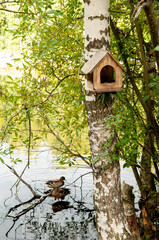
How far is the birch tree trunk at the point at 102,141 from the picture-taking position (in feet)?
9.77

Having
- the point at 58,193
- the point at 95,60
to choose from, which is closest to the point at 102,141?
the point at 95,60

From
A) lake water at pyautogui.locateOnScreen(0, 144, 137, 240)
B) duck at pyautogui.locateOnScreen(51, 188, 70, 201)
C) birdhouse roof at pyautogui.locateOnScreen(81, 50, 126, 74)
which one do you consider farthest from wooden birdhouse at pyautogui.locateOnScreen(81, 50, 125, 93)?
duck at pyautogui.locateOnScreen(51, 188, 70, 201)

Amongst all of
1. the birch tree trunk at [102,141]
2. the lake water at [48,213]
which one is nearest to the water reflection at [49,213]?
the lake water at [48,213]

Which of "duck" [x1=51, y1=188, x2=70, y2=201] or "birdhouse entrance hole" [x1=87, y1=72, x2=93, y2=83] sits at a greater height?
"birdhouse entrance hole" [x1=87, y1=72, x2=93, y2=83]

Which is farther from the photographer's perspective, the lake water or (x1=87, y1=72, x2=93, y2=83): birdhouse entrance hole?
the lake water

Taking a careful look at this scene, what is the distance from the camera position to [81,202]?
19.2 ft

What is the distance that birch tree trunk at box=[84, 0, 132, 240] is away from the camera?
2.98 meters

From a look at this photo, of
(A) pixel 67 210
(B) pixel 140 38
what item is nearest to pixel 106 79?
(B) pixel 140 38

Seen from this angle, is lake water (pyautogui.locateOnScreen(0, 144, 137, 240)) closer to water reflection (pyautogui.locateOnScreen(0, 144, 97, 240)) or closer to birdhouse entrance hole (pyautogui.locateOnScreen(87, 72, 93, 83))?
water reflection (pyautogui.locateOnScreen(0, 144, 97, 240))

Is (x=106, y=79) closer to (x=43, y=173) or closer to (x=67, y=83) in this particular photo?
(x=67, y=83)

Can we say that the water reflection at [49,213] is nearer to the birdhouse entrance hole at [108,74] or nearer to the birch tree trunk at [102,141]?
the birch tree trunk at [102,141]

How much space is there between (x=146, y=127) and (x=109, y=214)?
141cm

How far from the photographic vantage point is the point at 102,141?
3.06m

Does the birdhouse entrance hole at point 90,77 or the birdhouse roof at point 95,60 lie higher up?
the birdhouse roof at point 95,60
